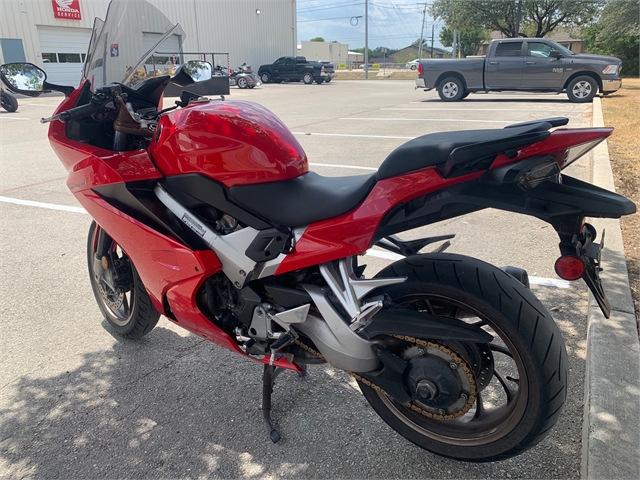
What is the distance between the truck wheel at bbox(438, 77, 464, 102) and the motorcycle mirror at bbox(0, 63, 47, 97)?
49.6 feet

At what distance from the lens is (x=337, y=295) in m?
1.95

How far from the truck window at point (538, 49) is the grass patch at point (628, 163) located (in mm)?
2132

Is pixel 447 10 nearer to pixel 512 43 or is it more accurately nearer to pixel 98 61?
pixel 512 43

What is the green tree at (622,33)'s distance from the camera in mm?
27438

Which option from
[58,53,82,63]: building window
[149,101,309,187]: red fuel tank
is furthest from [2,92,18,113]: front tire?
[149,101,309,187]: red fuel tank

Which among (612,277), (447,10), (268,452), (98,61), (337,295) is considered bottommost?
(268,452)

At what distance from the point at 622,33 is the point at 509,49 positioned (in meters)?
19.8

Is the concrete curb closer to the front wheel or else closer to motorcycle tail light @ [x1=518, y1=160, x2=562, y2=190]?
the front wheel

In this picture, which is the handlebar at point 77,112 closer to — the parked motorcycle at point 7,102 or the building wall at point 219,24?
the parked motorcycle at point 7,102

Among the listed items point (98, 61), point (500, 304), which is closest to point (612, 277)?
point (500, 304)

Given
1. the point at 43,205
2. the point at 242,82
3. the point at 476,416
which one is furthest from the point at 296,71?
the point at 476,416

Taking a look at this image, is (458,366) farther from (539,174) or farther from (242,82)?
(242,82)

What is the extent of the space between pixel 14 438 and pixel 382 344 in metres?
1.72

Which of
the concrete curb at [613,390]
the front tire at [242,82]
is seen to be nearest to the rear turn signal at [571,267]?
the concrete curb at [613,390]
